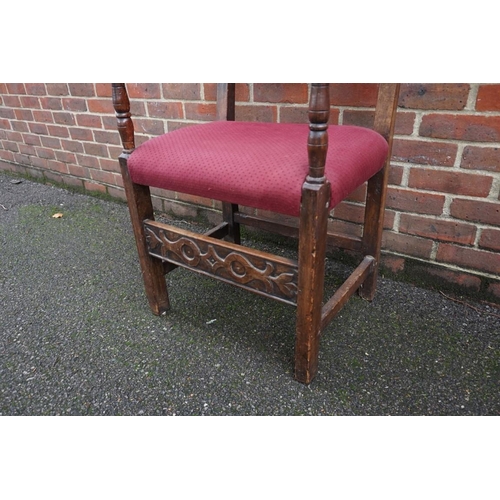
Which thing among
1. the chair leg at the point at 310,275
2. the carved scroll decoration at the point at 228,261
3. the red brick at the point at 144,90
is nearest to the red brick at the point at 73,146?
the red brick at the point at 144,90

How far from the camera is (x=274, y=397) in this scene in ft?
3.25

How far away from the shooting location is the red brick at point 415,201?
49.6 inches

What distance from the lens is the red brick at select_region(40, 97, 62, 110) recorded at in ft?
7.11

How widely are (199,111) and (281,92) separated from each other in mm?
398

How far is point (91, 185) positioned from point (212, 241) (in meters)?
1.57

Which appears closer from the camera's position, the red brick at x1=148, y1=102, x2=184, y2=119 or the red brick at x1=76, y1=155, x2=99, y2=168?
the red brick at x1=148, y1=102, x2=184, y2=119

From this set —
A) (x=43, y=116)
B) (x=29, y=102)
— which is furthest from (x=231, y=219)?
(x=29, y=102)

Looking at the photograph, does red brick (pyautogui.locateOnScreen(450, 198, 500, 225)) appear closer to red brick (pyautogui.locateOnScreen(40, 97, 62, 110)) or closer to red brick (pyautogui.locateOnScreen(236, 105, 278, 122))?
red brick (pyautogui.locateOnScreen(236, 105, 278, 122))

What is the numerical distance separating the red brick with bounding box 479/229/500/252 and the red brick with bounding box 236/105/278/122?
78cm

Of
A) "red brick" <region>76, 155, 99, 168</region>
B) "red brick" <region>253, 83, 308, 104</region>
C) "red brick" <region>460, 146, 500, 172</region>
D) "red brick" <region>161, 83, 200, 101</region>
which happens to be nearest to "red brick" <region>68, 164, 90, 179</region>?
"red brick" <region>76, 155, 99, 168</region>

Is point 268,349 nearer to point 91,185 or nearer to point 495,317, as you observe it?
point 495,317

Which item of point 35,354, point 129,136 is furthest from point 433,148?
point 35,354

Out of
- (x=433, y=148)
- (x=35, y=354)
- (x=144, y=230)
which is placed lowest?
(x=35, y=354)

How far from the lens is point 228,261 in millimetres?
1002
